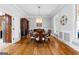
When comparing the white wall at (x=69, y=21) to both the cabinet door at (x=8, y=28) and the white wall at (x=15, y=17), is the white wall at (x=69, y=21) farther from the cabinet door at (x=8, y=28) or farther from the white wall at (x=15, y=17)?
the cabinet door at (x=8, y=28)

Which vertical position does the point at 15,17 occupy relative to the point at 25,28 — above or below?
above

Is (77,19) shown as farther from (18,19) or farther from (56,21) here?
(18,19)

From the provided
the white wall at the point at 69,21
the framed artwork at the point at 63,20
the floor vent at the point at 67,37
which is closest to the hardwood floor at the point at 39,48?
the floor vent at the point at 67,37

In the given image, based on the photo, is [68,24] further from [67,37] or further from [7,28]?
[7,28]

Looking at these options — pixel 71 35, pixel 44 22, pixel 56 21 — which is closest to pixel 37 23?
pixel 44 22

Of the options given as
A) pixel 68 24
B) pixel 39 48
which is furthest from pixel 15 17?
pixel 68 24

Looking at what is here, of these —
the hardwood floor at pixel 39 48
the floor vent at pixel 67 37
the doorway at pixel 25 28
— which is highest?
the doorway at pixel 25 28

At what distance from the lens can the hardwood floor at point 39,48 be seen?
3.35 metres

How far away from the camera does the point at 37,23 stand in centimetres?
385

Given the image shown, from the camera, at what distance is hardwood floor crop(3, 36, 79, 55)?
335cm

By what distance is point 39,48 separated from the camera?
377 centimetres

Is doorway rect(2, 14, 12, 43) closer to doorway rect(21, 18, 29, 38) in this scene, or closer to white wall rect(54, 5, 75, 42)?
doorway rect(21, 18, 29, 38)

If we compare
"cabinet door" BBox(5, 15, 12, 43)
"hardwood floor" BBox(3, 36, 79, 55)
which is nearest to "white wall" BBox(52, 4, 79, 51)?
"hardwood floor" BBox(3, 36, 79, 55)
